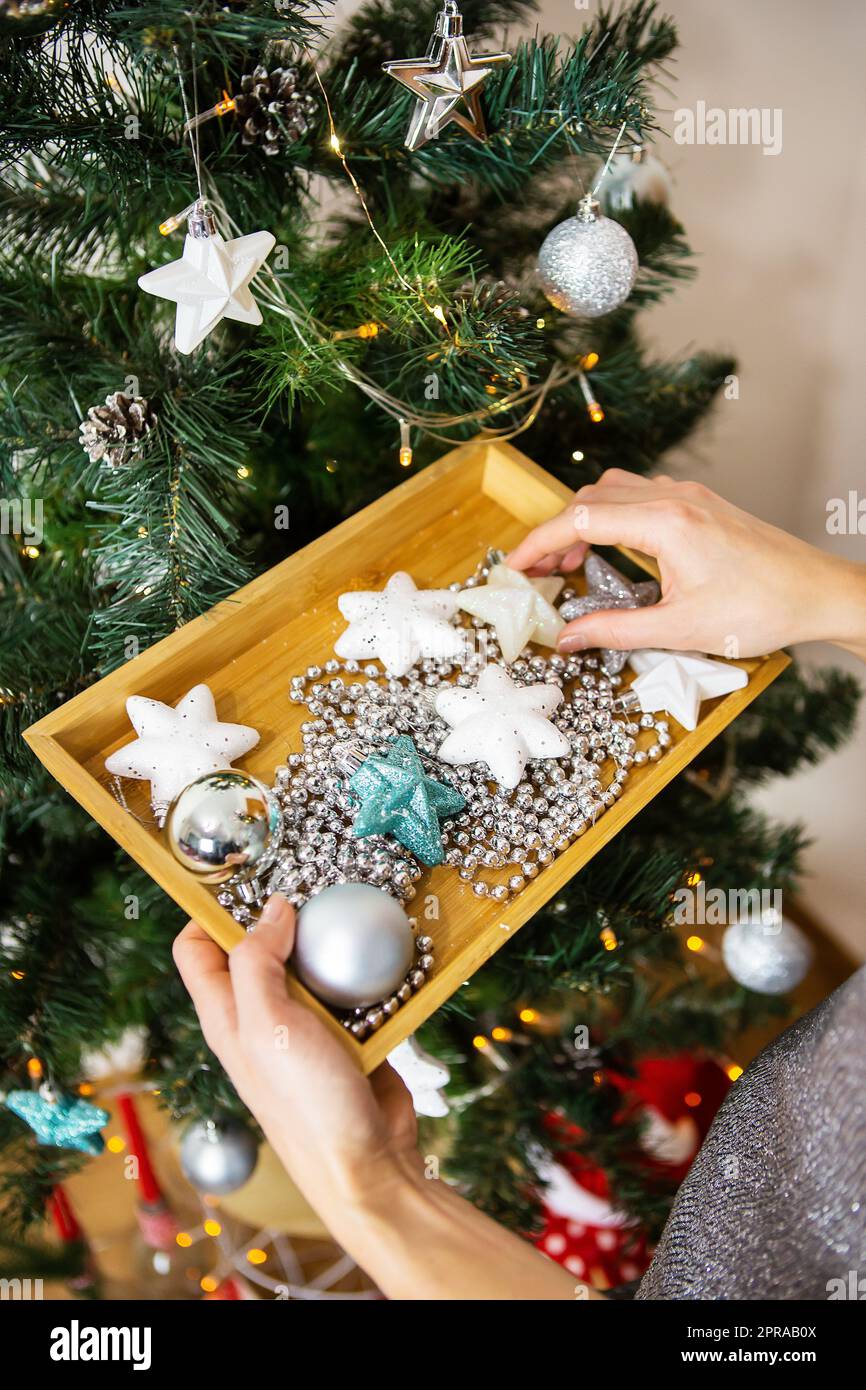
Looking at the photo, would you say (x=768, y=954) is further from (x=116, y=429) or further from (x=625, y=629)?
(x=116, y=429)

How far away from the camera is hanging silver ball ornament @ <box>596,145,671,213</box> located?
36.7 inches

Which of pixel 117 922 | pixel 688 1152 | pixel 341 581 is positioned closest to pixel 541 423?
pixel 341 581

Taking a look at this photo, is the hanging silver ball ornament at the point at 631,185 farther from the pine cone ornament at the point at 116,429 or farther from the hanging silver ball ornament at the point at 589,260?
the pine cone ornament at the point at 116,429

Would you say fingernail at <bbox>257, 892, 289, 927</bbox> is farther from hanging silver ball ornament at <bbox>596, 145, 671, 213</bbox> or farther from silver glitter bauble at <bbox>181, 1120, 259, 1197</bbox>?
hanging silver ball ornament at <bbox>596, 145, 671, 213</bbox>

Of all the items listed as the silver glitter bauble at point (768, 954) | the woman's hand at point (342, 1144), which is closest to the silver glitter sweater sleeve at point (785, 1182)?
the woman's hand at point (342, 1144)

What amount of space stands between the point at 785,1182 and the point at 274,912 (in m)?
0.37

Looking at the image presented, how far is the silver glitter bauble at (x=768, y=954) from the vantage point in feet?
3.86

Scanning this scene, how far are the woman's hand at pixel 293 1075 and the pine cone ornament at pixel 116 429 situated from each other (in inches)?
13.5

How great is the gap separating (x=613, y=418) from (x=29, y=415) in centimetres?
57

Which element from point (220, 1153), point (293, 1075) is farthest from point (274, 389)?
point (220, 1153)

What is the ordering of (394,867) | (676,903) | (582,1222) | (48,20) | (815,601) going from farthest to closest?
(582,1222)
(676,903)
(815,601)
(394,867)
(48,20)

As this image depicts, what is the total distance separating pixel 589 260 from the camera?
0.79 m
